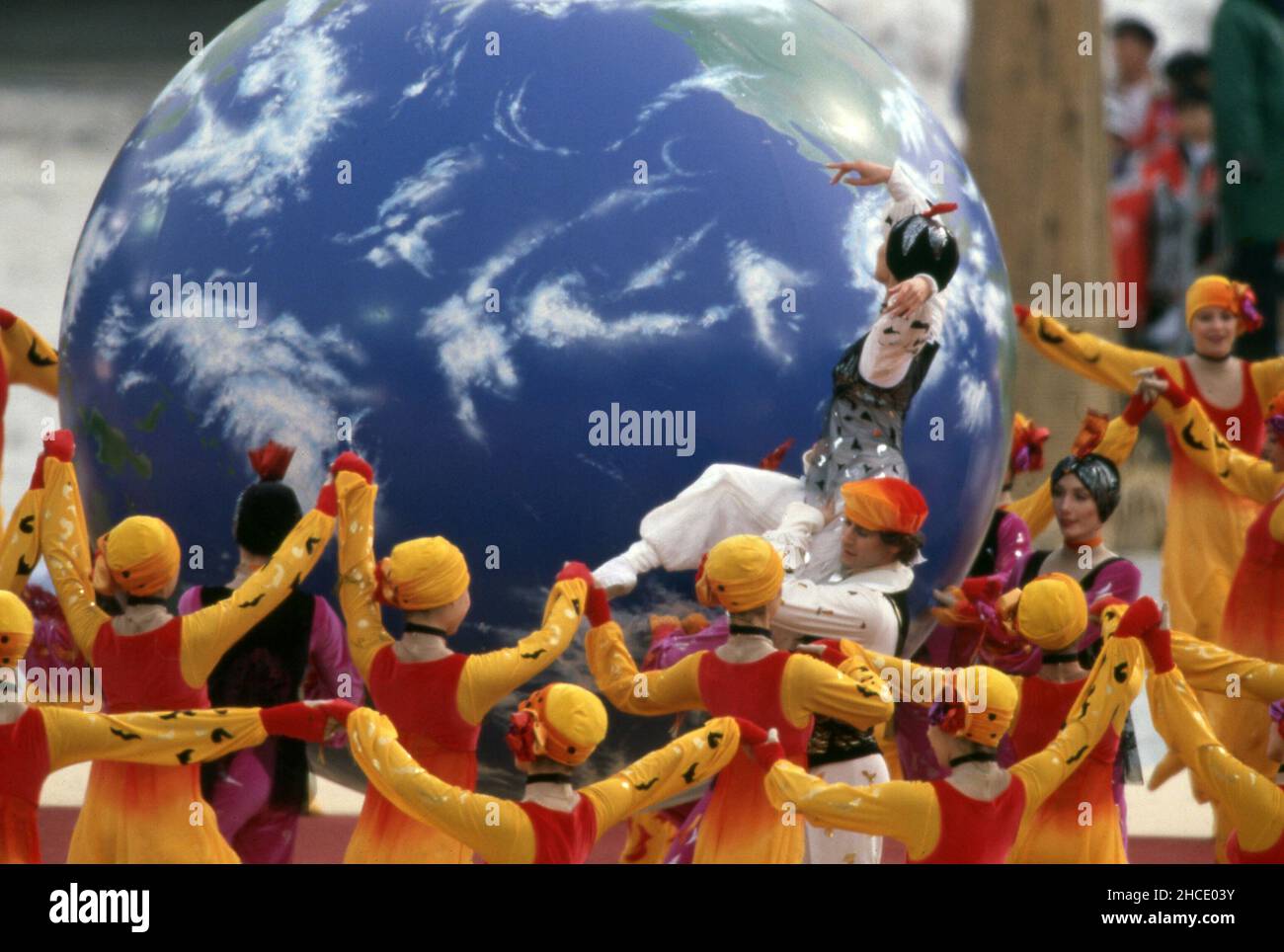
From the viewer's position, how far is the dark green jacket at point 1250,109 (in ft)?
55.3

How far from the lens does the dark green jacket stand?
16.8 m

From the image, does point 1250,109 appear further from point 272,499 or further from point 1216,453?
point 272,499

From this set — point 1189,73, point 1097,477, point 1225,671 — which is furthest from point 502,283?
point 1189,73

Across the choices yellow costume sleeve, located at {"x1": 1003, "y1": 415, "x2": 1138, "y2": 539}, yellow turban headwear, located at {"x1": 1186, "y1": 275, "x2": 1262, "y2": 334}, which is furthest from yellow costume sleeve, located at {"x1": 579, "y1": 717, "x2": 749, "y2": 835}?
yellow turban headwear, located at {"x1": 1186, "y1": 275, "x2": 1262, "y2": 334}

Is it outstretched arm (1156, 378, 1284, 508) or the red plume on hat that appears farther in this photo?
outstretched arm (1156, 378, 1284, 508)

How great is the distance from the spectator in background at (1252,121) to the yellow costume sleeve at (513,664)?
32.2ft

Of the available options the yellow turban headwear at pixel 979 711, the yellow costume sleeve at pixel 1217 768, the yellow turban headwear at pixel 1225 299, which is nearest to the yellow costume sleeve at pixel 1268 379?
the yellow turban headwear at pixel 1225 299

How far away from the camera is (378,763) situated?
7.36m

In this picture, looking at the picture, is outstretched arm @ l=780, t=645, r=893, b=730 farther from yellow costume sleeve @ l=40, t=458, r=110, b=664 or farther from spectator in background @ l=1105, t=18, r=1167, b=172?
spectator in background @ l=1105, t=18, r=1167, b=172

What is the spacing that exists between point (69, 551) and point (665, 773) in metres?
2.10

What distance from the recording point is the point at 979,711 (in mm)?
7316

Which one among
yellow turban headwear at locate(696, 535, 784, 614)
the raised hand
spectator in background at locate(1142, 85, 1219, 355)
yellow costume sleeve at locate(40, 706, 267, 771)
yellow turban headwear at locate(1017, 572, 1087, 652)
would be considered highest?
spectator in background at locate(1142, 85, 1219, 355)

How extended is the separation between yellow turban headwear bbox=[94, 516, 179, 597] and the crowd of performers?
10 millimetres

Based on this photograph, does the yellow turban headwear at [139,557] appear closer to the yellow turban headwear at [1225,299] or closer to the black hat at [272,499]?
the black hat at [272,499]
